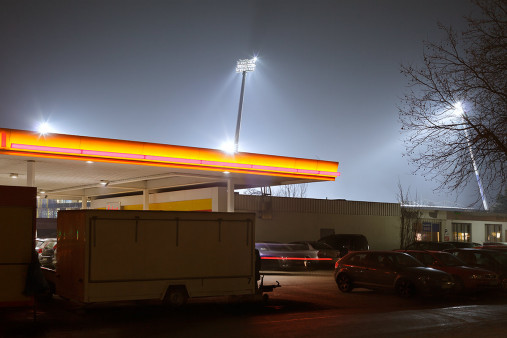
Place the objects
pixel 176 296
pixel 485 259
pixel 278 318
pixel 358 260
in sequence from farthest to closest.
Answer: pixel 485 259, pixel 358 260, pixel 176 296, pixel 278 318

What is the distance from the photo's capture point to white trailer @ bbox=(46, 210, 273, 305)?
1255 cm

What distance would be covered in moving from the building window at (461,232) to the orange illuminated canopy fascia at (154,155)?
2733 cm

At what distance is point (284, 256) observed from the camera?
88.3 ft

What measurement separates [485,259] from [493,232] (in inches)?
1384

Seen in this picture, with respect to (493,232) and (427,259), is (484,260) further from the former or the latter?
(493,232)

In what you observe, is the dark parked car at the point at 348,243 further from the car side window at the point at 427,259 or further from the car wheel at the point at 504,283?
the car wheel at the point at 504,283

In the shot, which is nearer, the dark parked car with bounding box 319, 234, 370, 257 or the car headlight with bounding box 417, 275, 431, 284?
the car headlight with bounding box 417, 275, 431, 284

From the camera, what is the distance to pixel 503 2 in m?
15.9

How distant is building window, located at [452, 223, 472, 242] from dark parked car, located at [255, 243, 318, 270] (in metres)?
26.5

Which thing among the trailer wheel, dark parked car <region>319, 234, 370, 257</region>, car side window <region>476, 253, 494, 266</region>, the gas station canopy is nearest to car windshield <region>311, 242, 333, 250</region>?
dark parked car <region>319, 234, 370, 257</region>

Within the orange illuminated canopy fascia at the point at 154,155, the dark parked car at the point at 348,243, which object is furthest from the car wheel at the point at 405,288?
the dark parked car at the point at 348,243

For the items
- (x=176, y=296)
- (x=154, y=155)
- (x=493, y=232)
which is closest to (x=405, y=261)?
(x=176, y=296)

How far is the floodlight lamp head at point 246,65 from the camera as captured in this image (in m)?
51.4

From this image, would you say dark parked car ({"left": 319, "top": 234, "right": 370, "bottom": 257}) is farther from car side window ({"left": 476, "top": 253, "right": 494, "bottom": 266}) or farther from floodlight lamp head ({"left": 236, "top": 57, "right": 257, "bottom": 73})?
floodlight lamp head ({"left": 236, "top": 57, "right": 257, "bottom": 73})
